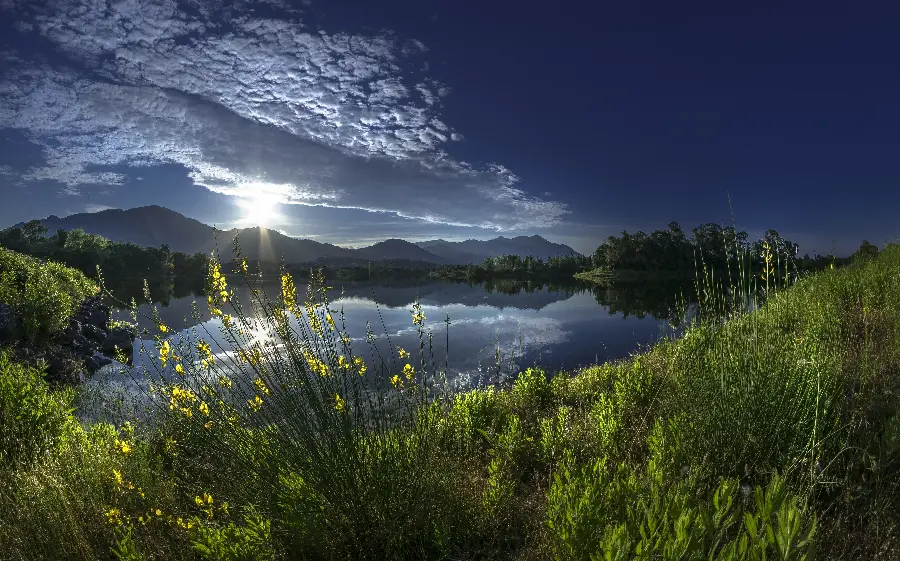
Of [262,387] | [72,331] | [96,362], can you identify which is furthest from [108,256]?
[262,387]

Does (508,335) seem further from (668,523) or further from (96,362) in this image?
(668,523)

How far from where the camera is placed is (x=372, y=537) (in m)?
2.74

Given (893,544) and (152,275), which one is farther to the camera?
(152,275)

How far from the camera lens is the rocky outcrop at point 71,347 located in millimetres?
10648

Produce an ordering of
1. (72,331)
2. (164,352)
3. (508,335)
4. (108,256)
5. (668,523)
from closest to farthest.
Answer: (668,523)
(164,352)
(72,331)
(508,335)
(108,256)

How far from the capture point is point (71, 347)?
13.5 metres

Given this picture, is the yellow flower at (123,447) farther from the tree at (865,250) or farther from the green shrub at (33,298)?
the tree at (865,250)

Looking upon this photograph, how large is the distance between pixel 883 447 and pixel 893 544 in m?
0.97

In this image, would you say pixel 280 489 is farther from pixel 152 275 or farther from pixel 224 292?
pixel 152 275

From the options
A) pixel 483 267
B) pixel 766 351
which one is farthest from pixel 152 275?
pixel 766 351

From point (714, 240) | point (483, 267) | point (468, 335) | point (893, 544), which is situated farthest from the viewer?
point (483, 267)

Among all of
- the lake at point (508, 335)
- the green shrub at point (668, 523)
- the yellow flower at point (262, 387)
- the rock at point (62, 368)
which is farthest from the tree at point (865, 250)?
the rock at point (62, 368)

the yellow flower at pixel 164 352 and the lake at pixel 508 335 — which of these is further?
the lake at pixel 508 335

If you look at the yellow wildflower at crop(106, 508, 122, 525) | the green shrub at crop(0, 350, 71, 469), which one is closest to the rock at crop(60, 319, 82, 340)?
the green shrub at crop(0, 350, 71, 469)
